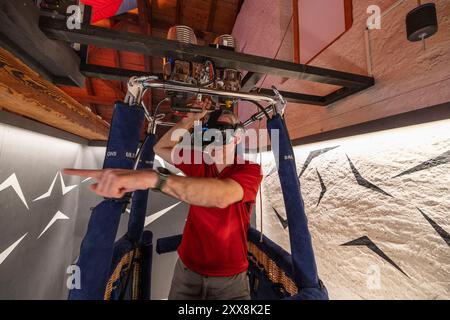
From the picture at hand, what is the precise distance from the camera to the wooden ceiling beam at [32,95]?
3.64 ft

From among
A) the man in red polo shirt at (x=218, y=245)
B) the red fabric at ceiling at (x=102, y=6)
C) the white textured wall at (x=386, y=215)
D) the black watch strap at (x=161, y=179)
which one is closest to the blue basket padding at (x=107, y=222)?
the black watch strap at (x=161, y=179)

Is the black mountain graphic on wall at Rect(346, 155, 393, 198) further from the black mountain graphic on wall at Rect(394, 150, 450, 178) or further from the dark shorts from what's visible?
the dark shorts

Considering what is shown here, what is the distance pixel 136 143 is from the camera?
118 cm

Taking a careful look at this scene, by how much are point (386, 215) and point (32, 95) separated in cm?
270

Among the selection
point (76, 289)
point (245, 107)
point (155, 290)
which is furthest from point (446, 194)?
point (155, 290)

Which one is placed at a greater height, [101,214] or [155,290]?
[101,214]

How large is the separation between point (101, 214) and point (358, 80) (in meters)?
1.93

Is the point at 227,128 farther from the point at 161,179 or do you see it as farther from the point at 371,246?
the point at 371,246

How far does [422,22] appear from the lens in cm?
109

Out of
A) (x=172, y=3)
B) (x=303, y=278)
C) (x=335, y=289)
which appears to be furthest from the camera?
(x=172, y=3)

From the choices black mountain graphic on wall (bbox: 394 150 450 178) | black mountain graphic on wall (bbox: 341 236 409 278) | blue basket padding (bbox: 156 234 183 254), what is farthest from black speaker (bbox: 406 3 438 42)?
blue basket padding (bbox: 156 234 183 254)

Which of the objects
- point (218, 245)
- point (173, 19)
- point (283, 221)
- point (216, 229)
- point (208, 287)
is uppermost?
point (173, 19)

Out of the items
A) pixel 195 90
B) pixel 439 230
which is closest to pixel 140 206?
pixel 195 90

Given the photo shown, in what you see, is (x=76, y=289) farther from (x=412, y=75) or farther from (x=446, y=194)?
(x=412, y=75)
